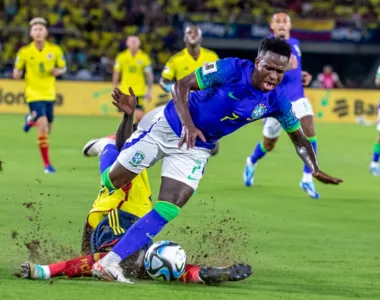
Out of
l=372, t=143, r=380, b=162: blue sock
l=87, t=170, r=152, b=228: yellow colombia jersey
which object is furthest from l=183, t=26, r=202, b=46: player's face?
l=87, t=170, r=152, b=228: yellow colombia jersey

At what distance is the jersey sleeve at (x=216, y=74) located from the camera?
7.25 metres

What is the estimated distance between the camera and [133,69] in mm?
20938

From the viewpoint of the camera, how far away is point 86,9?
32781 millimetres

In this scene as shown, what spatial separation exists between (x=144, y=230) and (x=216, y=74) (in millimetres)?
1246

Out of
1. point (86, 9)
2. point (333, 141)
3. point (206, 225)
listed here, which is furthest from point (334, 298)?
point (86, 9)

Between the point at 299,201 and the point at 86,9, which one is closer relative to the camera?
the point at 299,201

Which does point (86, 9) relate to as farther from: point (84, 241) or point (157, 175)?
point (84, 241)

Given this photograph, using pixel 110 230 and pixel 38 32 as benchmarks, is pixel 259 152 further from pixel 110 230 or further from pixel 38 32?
pixel 110 230

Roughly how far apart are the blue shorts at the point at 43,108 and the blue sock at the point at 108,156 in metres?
7.50

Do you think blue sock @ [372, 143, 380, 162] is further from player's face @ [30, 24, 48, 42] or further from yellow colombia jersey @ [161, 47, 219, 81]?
player's face @ [30, 24, 48, 42]

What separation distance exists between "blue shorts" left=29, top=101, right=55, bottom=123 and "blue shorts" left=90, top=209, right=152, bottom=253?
27.4ft

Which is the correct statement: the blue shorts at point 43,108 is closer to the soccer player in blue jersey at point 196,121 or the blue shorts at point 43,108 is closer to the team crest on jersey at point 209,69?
the soccer player in blue jersey at point 196,121

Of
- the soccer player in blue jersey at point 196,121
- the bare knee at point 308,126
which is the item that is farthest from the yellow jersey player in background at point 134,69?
the soccer player in blue jersey at point 196,121

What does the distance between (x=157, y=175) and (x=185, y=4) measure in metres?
19.6
